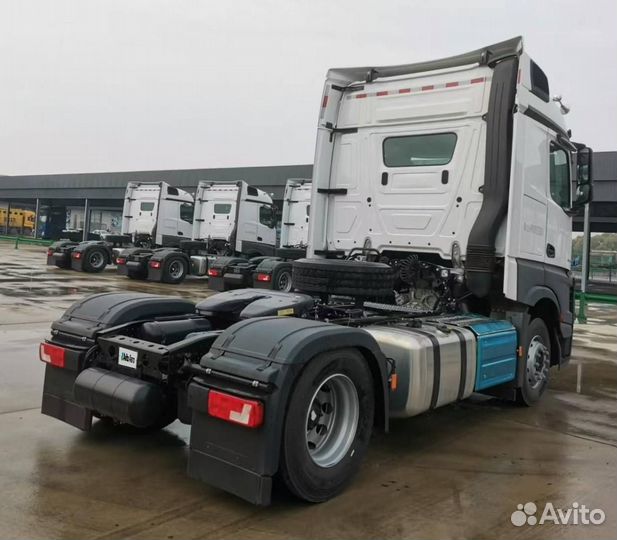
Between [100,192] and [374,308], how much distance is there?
155 feet

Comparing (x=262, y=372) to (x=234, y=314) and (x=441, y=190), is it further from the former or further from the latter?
(x=441, y=190)

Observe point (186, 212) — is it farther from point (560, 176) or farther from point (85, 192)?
point (85, 192)

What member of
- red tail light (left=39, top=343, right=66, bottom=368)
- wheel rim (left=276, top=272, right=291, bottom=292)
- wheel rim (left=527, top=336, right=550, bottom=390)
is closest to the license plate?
red tail light (left=39, top=343, right=66, bottom=368)

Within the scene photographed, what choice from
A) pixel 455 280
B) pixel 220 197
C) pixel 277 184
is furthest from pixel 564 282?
pixel 277 184

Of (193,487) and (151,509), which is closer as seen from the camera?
(151,509)

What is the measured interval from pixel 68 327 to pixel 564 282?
491 centimetres

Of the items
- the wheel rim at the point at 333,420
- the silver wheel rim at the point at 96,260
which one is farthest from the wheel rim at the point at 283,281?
the wheel rim at the point at 333,420

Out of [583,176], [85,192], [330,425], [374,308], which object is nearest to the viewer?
[330,425]

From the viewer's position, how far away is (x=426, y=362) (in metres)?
4.12

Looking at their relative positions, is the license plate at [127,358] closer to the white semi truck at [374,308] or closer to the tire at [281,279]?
the white semi truck at [374,308]

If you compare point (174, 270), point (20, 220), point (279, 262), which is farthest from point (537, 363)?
point (20, 220)

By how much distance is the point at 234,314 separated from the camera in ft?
15.6

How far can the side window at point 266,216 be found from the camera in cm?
1920

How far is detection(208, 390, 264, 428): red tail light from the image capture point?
2.99 meters
